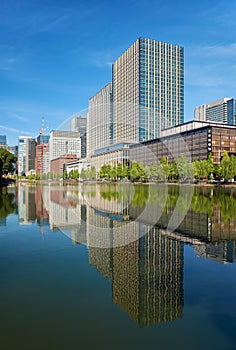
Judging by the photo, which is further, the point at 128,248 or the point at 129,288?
the point at 128,248

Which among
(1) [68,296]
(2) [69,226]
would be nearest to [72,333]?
(1) [68,296]

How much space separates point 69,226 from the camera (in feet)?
43.0

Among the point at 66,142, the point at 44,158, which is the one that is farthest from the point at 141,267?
the point at 44,158

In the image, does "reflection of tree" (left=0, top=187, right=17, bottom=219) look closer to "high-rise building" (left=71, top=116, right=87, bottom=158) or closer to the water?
the water

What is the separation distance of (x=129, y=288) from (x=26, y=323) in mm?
2255

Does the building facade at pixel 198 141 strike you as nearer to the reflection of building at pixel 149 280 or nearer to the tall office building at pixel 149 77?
the tall office building at pixel 149 77

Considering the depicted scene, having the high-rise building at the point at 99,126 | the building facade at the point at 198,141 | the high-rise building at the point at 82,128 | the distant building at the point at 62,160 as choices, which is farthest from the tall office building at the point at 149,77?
the building facade at the point at 198,141

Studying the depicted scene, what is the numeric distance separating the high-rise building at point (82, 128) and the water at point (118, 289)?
4.79 m

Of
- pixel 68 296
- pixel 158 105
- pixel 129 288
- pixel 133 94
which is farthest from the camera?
pixel 158 105

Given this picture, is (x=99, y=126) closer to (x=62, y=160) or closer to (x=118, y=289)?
(x=62, y=160)

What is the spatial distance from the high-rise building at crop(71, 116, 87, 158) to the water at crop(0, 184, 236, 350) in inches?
188

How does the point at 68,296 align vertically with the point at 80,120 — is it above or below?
below

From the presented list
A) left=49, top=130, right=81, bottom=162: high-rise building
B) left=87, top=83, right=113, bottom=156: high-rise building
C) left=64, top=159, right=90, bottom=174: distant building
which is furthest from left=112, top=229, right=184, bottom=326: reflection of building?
left=64, top=159, right=90, bottom=174: distant building

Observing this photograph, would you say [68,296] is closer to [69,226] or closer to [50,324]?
[50,324]
